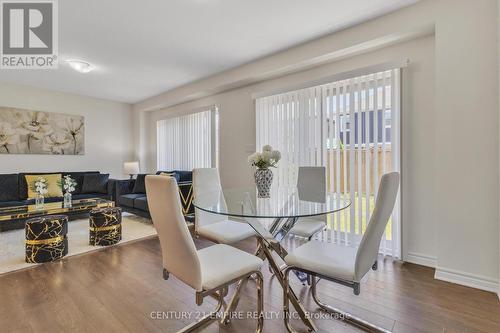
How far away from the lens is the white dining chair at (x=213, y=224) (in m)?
2.16

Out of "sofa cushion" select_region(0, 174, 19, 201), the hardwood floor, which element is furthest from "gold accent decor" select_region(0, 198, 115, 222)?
the hardwood floor

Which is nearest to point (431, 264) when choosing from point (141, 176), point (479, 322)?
point (479, 322)

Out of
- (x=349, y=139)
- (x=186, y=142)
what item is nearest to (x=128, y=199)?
A: (x=186, y=142)

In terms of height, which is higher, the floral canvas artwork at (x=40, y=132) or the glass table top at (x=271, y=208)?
the floral canvas artwork at (x=40, y=132)

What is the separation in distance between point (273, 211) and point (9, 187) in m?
5.09

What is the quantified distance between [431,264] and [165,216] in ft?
9.00

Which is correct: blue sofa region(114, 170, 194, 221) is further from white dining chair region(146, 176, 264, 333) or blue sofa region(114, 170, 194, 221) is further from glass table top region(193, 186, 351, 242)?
white dining chair region(146, 176, 264, 333)

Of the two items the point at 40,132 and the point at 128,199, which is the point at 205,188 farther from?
the point at 40,132

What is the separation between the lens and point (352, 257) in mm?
1558

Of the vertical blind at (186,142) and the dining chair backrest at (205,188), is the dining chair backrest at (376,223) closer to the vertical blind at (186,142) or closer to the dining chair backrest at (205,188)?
the dining chair backrest at (205,188)

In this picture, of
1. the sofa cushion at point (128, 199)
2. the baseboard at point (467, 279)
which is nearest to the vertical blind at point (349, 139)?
the baseboard at point (467, 279)

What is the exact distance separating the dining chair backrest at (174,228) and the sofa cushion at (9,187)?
4.63m

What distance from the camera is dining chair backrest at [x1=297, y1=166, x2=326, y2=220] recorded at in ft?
8.46

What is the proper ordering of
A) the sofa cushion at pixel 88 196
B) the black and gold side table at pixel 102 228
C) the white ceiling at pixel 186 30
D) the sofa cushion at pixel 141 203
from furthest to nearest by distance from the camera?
the sofa cushion at pixel 88 196
the sofa cushion at pixel 141 203
the black and gold side table at pixel 102 228
the white ceiling at pixel 186 30
